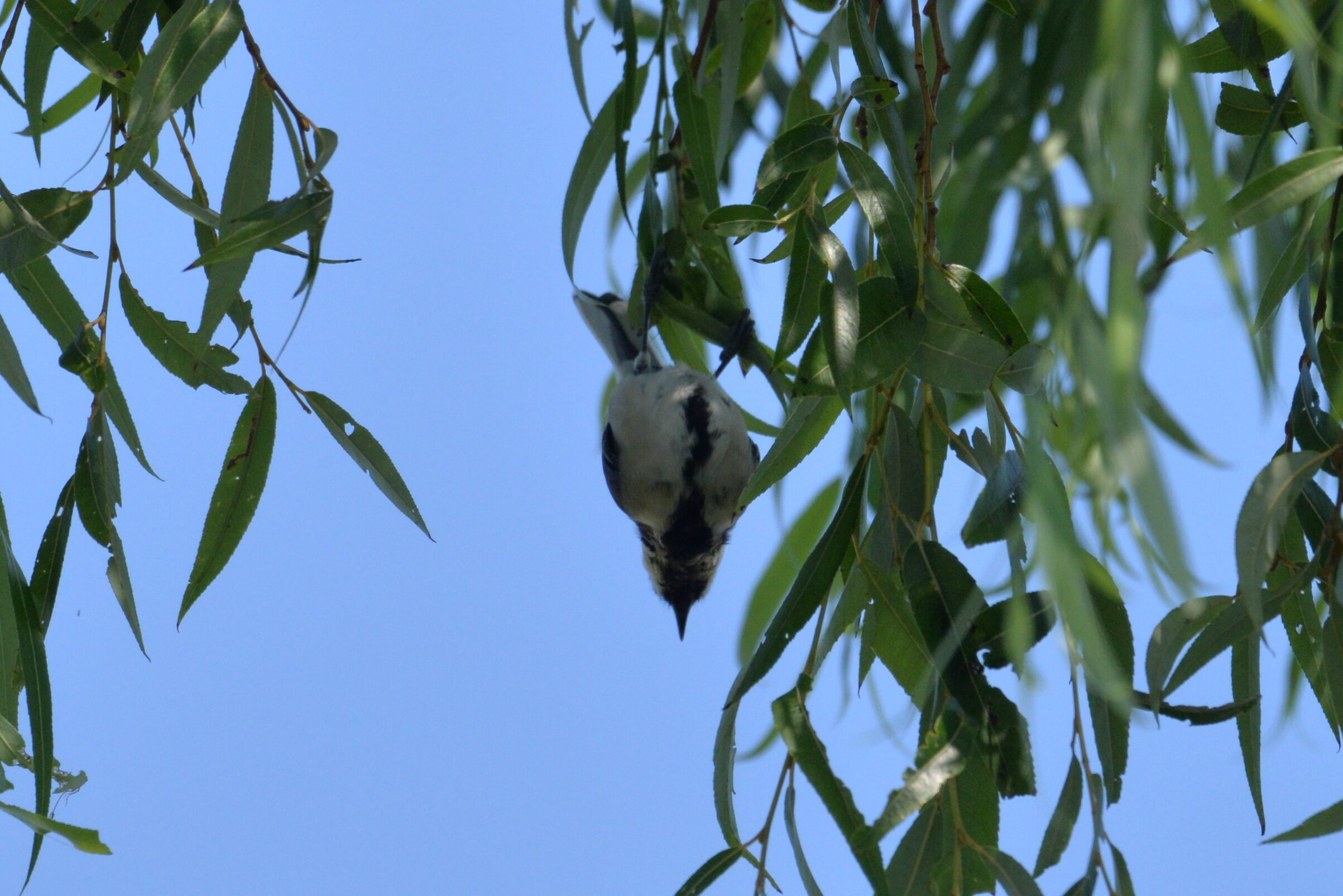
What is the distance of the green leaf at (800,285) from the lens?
3.43 ft

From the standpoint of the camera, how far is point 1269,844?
0.85 metres

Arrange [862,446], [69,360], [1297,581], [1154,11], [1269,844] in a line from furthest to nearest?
[862,446], [69,360], [1297,581], [1269,844], [1154,11]

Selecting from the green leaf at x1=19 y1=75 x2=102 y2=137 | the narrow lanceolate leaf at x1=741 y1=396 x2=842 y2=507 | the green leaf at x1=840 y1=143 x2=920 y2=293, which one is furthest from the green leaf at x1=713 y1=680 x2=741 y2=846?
the green leaf at x1=19 y1=75 x2=102 y2=137

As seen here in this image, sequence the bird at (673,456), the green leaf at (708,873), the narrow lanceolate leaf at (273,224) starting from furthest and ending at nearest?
the bird at (673,456) → the green leaf at (708,873) → the narrow lanceolate leaf at (273,224)

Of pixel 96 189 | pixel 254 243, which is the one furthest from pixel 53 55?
pixel 254 243

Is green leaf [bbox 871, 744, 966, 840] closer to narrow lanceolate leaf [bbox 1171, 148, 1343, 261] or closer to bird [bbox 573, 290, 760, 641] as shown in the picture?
narrow lanceolate leaf [bbox 1171, 148, 1343, 261]

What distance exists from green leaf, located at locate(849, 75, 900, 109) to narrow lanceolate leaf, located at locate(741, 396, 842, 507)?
25 cm

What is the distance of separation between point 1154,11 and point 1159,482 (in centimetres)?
24

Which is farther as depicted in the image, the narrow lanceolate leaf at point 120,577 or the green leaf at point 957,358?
the narrow lanceolate leaf at point 120,577

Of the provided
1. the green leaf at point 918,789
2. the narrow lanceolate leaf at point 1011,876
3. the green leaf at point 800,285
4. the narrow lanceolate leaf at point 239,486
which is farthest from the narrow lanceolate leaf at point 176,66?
the narrow lanceolate leaf at point 1011,876

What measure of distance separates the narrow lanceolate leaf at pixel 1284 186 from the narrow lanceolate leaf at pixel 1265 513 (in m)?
0.21

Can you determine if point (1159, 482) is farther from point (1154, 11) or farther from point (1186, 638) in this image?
point (1186, 638)

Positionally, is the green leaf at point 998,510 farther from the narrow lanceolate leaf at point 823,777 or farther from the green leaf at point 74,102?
the green leaf at point 74,102

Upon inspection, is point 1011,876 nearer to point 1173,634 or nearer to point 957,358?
point 1173,634
